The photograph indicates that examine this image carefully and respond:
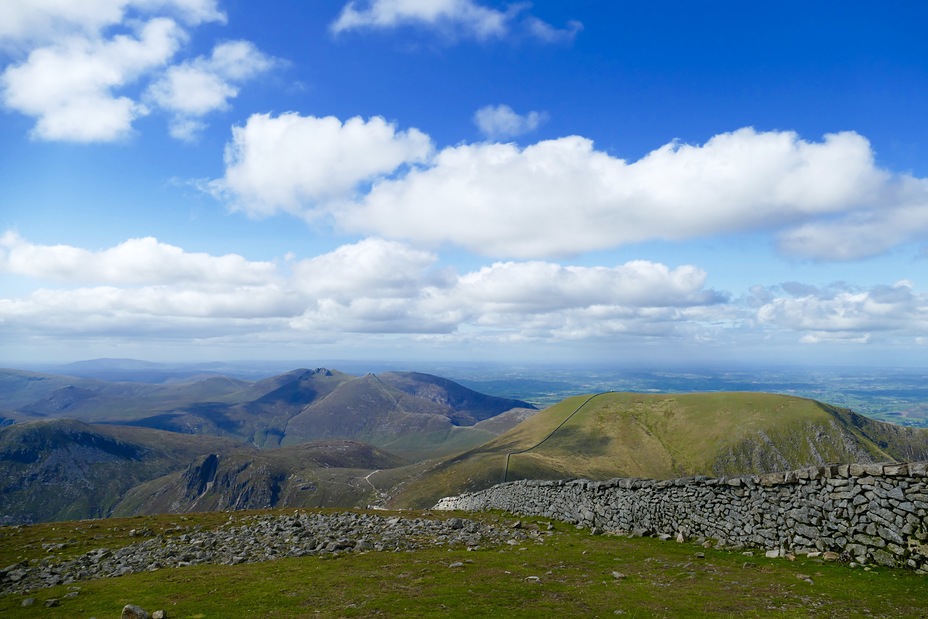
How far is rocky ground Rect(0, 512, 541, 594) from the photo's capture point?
23453mm

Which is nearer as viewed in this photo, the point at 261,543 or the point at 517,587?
the point at 517,587

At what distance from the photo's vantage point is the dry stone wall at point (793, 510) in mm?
18562

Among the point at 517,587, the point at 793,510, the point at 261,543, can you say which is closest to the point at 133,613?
the point at 517,587

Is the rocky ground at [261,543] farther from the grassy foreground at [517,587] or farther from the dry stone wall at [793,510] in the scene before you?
the dry stone wall at [793,510]

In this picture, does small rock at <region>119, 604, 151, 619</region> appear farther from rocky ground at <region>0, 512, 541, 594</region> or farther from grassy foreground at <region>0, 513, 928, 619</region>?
rocky ground at <region>0, 512, 541, 594</region>

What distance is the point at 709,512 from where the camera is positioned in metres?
25.9

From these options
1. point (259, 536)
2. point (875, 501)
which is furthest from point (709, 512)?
point (259, 536)

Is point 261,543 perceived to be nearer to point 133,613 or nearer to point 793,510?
point 133,613

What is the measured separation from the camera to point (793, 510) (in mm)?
21922

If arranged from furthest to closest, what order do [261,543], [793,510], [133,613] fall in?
[261,543], [793,510], [133,613]

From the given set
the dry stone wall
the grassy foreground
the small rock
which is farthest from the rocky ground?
the small rock

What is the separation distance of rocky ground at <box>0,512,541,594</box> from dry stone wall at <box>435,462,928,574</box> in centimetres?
692

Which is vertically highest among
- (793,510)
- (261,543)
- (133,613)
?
(793,510)

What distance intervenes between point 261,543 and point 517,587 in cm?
1695
